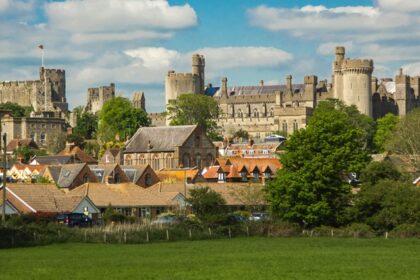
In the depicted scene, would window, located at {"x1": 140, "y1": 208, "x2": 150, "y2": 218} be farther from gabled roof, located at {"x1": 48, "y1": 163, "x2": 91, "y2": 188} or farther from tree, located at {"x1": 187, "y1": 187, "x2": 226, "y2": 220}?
gabled roof, located at {"x1": 48, "y1": 163, "x2": 91, "y2": 188}

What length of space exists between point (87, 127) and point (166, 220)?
102623 millimetres

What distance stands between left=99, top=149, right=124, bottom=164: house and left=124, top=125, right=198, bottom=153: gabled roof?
994mm

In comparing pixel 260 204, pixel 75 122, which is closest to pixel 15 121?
pixel 75 122

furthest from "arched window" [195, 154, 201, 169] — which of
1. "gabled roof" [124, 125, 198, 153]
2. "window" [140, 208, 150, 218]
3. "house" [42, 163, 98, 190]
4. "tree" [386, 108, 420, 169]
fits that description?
"window" [140, 208, 150, 218]

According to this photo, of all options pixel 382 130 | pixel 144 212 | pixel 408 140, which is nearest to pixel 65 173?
Answer: pixel 144 212

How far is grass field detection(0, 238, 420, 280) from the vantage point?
40.4 metres

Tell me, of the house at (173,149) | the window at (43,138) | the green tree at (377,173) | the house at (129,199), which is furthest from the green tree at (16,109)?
the green tree at (377,173)

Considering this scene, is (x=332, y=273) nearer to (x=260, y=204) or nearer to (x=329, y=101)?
(x=260, y=204)

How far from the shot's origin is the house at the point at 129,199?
81.3 metres

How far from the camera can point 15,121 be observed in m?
162

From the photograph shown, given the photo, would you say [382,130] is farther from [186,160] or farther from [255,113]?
[186,160]

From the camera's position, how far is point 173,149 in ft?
359

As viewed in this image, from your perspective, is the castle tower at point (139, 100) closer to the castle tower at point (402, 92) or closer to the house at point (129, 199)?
the castle tower at point (402, 92)

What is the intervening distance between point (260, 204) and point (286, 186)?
15.4m
